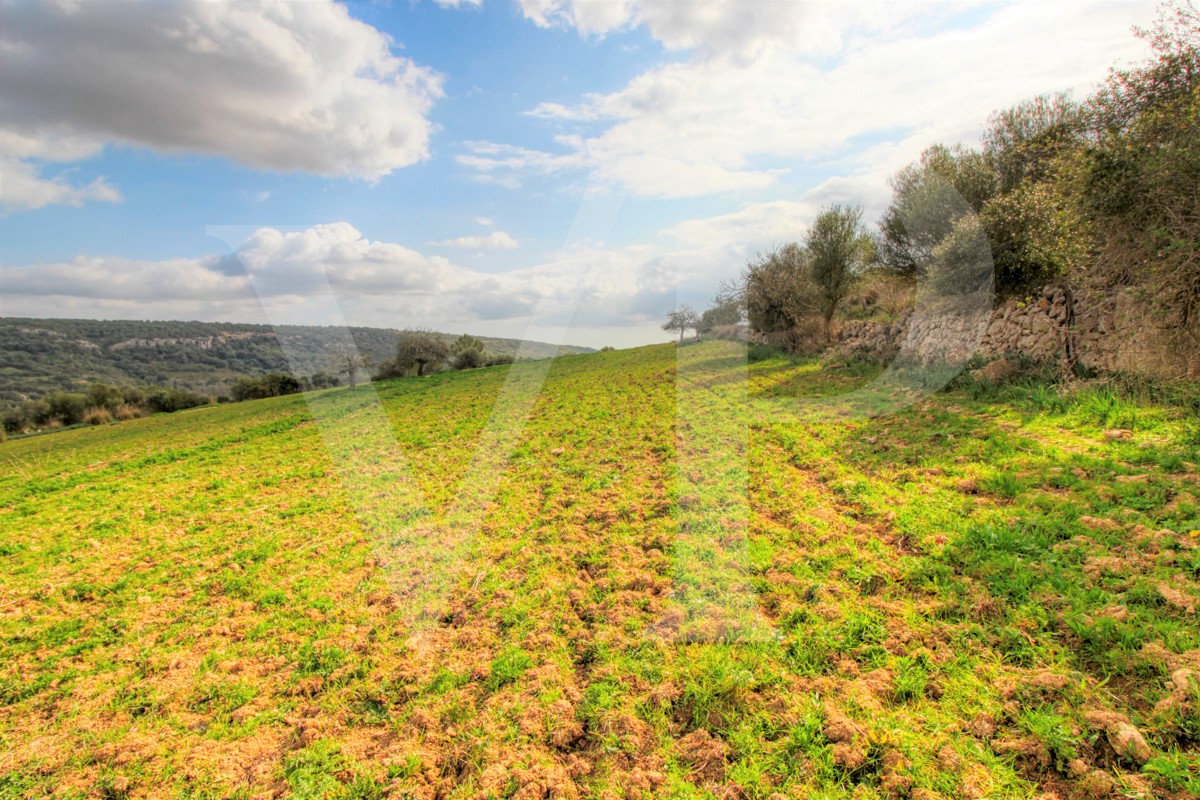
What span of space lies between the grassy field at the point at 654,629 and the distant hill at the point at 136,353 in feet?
118

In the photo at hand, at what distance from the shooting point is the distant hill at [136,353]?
160 ft

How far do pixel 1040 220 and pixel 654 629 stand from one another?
1560 centimetres

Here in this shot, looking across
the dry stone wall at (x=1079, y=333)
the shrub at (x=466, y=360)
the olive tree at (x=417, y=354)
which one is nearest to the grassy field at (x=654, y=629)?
the dry stone wall at (x=1079, y=333)

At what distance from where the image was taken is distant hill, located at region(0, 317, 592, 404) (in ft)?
160

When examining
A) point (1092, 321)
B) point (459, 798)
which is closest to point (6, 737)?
point (459, 798)

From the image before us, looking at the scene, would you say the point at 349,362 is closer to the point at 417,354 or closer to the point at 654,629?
the point at 417,354

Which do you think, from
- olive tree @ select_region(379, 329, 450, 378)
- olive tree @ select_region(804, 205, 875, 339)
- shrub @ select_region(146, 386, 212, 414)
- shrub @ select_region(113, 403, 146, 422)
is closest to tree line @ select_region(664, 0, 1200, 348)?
olive tree @ select_region(804, 205, 875, 339)

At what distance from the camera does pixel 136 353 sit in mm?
65625

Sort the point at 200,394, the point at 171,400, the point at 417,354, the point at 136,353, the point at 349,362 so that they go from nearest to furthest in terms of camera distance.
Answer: the point at 349,362
the point at 171,400
the point at 417,354
the point at 200,394
the point at 136,353

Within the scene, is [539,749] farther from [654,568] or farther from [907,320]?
[907,320]

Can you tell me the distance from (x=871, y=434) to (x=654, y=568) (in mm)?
6539

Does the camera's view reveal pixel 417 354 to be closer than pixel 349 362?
No

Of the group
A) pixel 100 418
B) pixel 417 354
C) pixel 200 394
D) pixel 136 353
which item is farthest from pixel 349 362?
pixel 136 353

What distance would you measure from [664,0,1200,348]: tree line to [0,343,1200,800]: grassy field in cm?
300
